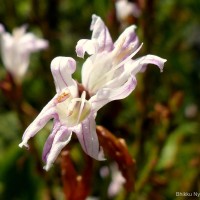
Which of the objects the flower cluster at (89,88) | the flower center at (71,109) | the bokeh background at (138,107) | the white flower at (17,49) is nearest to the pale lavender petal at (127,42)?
the flower cluster at (89,88)

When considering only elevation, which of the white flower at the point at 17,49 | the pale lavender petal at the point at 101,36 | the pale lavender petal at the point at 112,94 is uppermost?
the pale lavender petal at the point at 101,36

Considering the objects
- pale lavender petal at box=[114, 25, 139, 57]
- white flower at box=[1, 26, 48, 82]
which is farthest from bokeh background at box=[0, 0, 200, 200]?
pale lavender petal at box=[114, 25, 139, 57]

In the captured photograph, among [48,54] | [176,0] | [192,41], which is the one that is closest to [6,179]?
[48,54]

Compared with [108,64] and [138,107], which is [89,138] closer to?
[108,64]

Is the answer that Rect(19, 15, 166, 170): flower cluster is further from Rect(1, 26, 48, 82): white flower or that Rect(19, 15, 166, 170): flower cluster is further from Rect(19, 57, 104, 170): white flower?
Rect(1, 26, 48, 82): white flower

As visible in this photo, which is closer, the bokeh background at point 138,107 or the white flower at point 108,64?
the white flower at point 108,64

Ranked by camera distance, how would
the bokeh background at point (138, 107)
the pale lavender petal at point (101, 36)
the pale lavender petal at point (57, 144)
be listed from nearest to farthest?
the pale lavender petal at point (57, 144) → the pale lavender petal at point (101, 36) → the bokeh background at point (138, 107)

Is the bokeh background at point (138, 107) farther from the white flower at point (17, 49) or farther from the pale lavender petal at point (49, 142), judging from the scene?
the pale lavender petal at point (49, 142)

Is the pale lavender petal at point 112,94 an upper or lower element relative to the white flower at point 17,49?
upper
